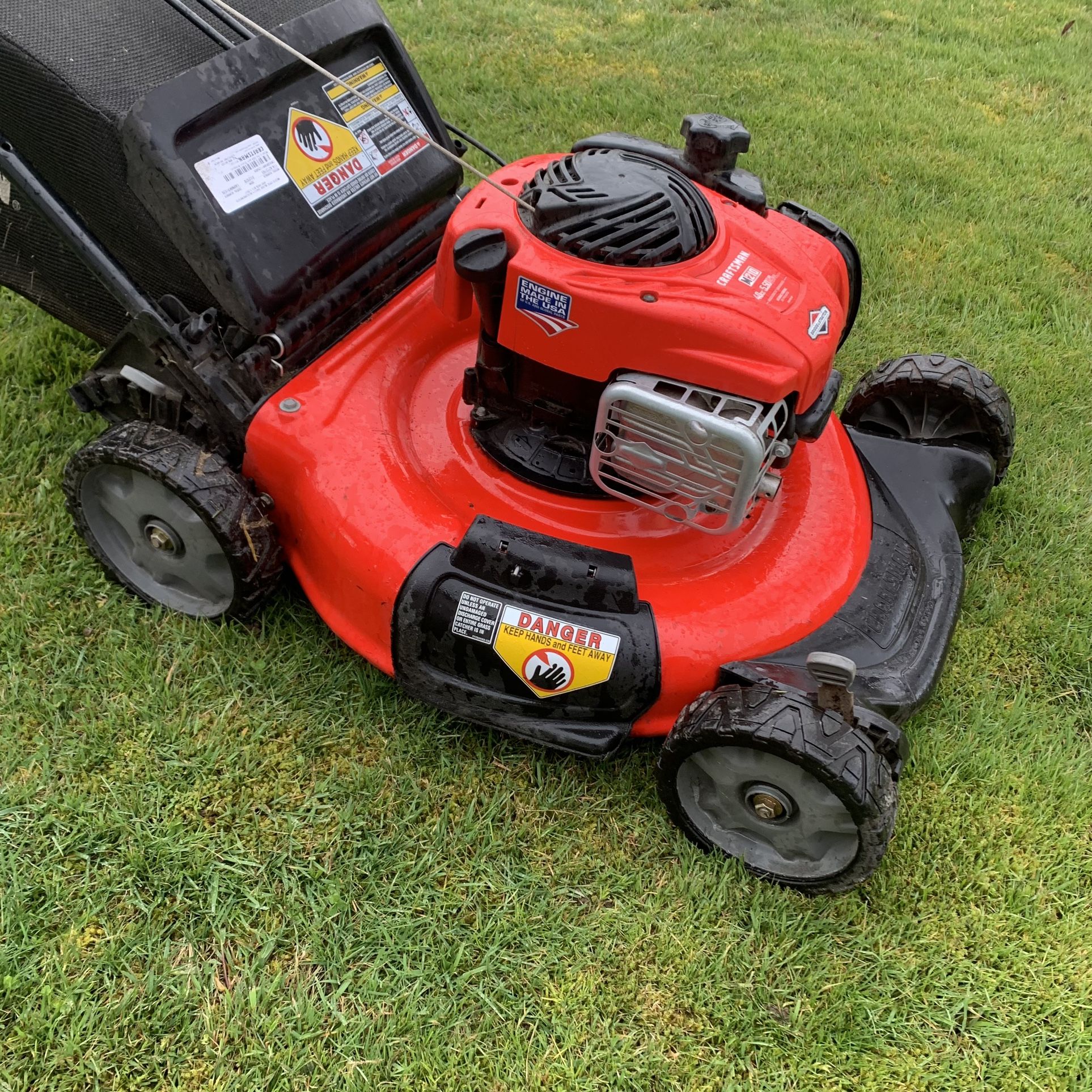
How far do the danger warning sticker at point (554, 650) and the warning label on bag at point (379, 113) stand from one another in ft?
3.72

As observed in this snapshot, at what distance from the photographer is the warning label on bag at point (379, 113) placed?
7.34ft

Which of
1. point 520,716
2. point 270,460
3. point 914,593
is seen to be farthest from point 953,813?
point 270,460

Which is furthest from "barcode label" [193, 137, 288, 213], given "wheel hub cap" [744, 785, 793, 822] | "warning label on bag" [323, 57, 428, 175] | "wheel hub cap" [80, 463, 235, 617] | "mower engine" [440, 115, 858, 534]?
"wheel hub cap" [744, 785, 793, 822]

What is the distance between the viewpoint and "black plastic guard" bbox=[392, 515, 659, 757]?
1.90 metres

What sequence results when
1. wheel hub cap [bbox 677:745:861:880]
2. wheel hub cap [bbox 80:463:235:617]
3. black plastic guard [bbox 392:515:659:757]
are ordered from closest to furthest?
wheel hub cap [bbox 677:745:861:880] → black plastic guard [bbox 392:515:659:757] → wheel hub cap [bbox 80:463:235:617]

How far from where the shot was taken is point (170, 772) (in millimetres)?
2000

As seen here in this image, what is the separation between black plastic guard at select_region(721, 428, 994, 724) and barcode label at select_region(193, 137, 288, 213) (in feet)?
4.39

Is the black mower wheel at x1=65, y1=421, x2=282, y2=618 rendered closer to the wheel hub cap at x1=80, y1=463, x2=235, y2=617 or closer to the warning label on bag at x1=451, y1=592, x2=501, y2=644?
the wheel hub cap at x1=80, y1=463, x2=235, y2=617

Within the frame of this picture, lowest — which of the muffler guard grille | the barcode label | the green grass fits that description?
the green grass

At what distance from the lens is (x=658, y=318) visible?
170 cm

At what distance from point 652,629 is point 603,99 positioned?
315 centimetres

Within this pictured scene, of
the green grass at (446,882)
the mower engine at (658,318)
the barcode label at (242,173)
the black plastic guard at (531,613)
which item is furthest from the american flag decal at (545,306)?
the green grass at (446,882)

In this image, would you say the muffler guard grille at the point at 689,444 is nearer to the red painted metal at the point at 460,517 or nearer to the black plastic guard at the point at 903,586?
the red painted metal at the point at 460,517

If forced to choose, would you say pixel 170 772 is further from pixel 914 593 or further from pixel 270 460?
pixel 914 593
